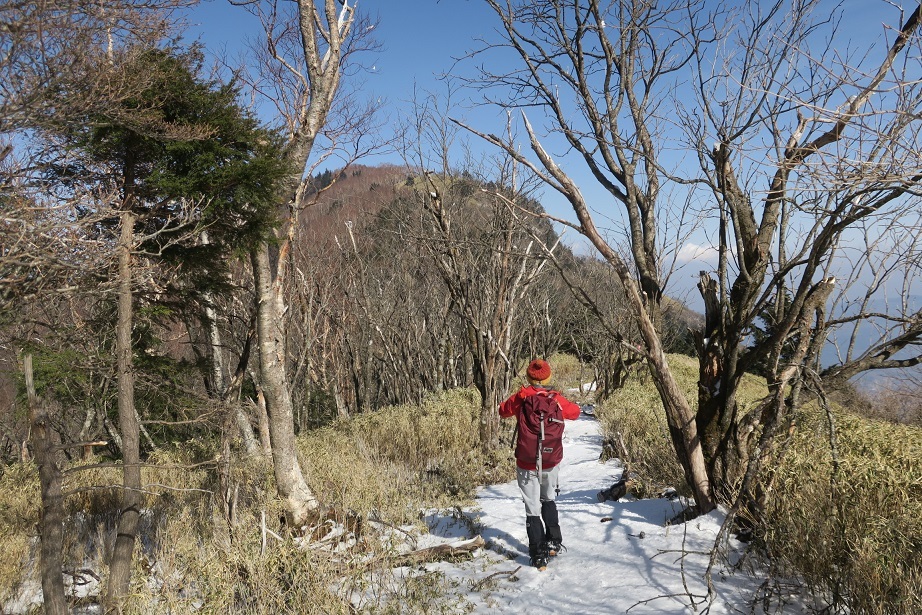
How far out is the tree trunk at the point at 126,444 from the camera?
11.9 feet

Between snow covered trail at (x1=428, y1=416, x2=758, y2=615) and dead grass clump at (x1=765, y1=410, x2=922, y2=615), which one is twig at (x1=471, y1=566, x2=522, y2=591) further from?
dead grass clump at (x1=765, y1=410, x2=922, y2=615)

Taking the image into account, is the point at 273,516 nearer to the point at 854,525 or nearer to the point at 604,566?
the point at 604,566

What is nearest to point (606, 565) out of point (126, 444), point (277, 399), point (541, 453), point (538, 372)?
point (541, 453)

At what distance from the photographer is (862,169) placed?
8.40ft

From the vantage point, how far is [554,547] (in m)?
4.16

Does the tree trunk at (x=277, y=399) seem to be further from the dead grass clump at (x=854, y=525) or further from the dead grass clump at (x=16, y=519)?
the dead grass clump at (x=854, y=525)

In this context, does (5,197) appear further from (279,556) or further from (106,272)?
(279,556)

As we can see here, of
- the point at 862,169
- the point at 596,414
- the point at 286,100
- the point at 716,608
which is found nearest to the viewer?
the point at 862,169

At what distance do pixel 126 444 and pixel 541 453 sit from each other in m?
2.88

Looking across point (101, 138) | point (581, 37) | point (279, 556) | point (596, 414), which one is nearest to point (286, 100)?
point (101, 138)

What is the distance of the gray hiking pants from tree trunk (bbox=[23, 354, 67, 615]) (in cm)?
288

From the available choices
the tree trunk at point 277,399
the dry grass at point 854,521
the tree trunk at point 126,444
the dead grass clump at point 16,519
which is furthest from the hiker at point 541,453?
the dead grass clump at point 16,519

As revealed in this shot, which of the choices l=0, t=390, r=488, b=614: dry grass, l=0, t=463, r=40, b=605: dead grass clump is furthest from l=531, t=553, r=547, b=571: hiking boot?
l=0, t=463, r=40, b=605: dead grass clump

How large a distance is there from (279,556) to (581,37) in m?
4.98
